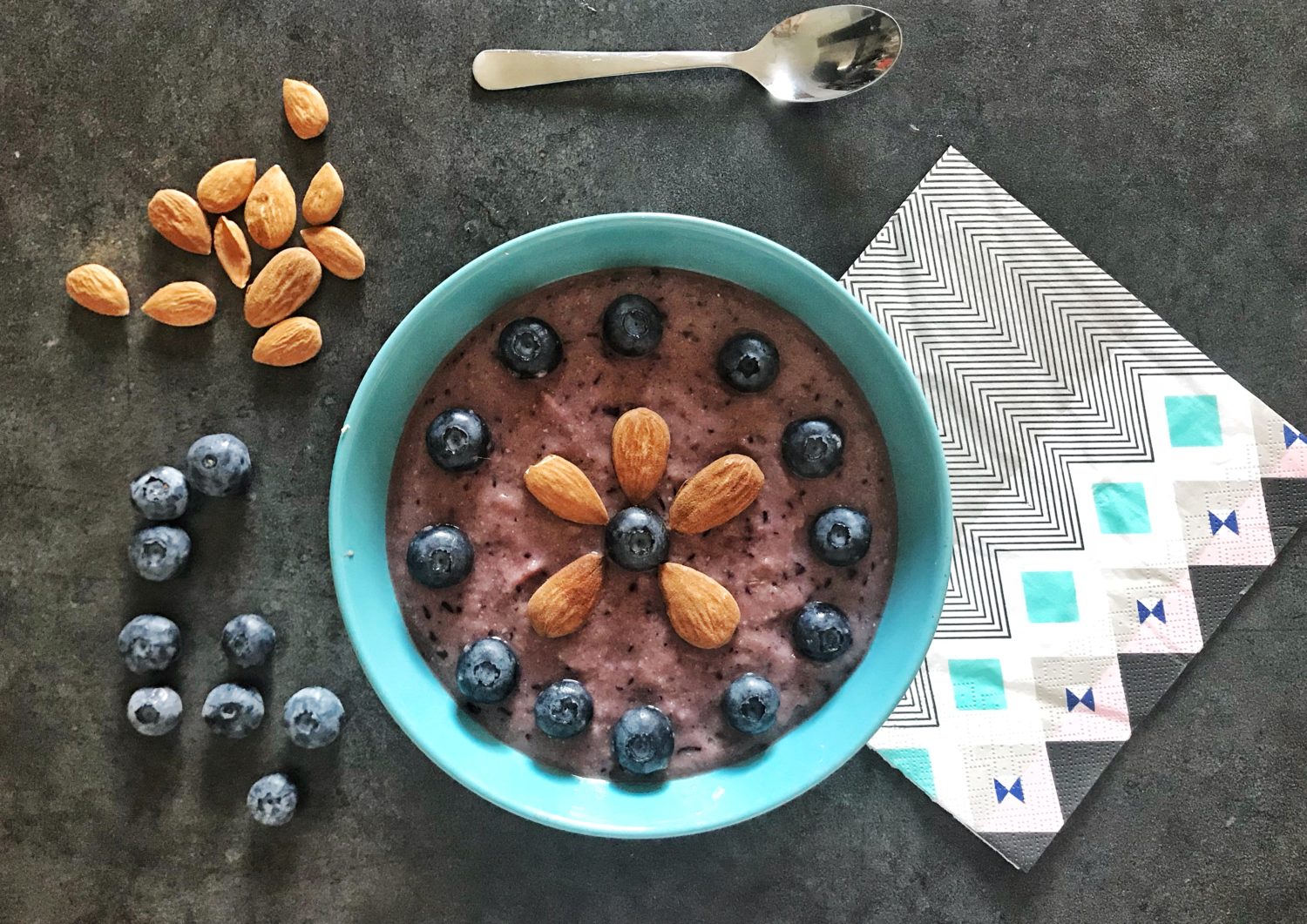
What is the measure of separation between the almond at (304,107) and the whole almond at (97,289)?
1.36 ft

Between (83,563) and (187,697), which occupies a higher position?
(83,563)

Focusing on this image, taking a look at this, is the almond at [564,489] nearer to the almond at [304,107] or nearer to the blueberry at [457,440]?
the blueberry at [457,440]

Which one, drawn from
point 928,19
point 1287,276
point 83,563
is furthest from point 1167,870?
point 83,563

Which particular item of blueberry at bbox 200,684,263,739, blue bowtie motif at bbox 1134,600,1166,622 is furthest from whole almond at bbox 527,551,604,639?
blue bowtie motif at bbox 1134,600,1166,622

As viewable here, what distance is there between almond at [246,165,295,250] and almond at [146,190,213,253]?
83mm

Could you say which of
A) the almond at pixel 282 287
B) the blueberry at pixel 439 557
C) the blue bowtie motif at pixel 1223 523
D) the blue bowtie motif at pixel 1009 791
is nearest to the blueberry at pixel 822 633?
the blue bowtie motif at pixel 1009 791

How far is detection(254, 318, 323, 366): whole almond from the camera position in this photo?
5.15 feet

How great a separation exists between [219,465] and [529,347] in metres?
0.57

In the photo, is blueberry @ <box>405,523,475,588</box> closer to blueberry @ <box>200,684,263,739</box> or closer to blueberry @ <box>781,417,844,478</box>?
blueberry @ <box>200,684,263,739</box>

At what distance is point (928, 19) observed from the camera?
1.62 meters

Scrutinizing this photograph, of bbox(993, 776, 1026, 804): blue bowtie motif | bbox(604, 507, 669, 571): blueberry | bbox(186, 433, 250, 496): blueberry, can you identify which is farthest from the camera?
bbox(993, 776, 1026, 804): blue bowtie motif

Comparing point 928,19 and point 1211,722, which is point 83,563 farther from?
point 1211,722

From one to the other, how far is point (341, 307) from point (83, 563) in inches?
25.4

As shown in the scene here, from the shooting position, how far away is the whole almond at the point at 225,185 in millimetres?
1580
